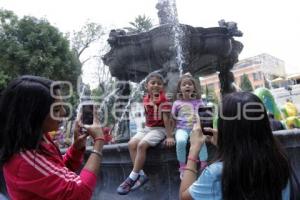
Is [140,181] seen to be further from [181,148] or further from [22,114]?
[22,114]

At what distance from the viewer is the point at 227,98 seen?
190 cm

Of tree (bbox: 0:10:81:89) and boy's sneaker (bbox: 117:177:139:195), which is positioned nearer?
boy's sneaker (bbox: 117:177:139:195)

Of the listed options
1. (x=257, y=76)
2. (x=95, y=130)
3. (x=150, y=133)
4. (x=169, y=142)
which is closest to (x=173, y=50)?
(x=150, y=133)

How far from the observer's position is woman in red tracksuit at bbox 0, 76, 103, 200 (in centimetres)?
166

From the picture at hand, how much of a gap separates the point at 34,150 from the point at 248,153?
2.88 feet

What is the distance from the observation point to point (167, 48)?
22.1 ft

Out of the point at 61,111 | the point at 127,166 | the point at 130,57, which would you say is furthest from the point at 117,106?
the point at 61,111

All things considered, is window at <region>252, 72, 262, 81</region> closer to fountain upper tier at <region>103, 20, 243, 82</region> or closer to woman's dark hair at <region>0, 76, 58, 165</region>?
fountain upper tier at <region>103, 20, 243, 82</region>


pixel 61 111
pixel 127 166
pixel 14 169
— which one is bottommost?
pixel 127 166

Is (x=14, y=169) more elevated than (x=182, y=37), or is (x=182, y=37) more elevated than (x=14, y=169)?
(x=182, y=37)

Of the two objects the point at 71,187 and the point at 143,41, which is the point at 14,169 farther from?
the point at 143,41

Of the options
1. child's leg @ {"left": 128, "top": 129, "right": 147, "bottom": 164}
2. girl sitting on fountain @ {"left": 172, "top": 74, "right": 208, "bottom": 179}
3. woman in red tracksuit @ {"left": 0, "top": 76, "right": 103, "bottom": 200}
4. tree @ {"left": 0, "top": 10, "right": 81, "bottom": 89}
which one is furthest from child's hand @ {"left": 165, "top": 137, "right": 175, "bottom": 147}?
tree @ {"left": 0, "top": 10, "right": 81, "bottom": 89}

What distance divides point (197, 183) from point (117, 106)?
26.4ft

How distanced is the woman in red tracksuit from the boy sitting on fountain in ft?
7.57
